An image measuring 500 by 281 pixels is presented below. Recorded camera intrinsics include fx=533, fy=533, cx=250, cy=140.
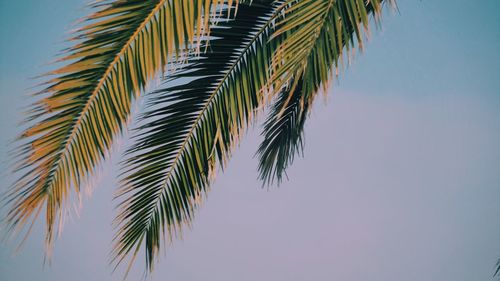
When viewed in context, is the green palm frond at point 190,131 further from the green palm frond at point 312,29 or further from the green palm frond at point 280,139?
the green palm frond at point 280,139

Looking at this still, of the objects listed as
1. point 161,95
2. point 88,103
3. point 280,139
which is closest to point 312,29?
point 161,95

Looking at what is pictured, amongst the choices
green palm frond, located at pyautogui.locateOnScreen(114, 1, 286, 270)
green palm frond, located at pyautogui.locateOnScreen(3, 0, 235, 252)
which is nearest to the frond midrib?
green palm frond, located at pyautogui.locateOnScreen(3, 0, 235, 252)

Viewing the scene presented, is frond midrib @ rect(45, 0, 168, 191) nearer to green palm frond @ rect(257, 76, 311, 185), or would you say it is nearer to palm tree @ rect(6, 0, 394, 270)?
palm tree @ rect(6, 0, 394, 270)

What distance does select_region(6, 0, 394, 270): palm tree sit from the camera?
139 cm

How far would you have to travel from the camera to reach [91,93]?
4.63ft

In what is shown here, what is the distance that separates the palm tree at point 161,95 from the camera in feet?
4.55

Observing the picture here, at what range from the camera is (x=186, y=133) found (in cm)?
197

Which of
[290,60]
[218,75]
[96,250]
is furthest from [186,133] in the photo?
[96,250]

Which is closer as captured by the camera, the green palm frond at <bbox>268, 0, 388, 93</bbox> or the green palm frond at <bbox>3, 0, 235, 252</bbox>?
the green palm frond at <bbox>3, 0, 235, 252</bbox>

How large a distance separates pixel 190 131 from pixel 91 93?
600 millimetres

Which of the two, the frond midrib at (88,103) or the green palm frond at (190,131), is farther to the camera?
the green palm frond at (190,131)

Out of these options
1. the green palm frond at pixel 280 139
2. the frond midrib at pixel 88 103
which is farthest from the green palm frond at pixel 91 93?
the green palm frond at pixel 280 139

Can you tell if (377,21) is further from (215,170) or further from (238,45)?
(215,170)

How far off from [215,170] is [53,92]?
27.9 inches
